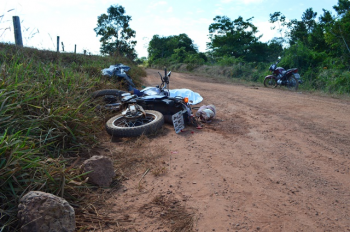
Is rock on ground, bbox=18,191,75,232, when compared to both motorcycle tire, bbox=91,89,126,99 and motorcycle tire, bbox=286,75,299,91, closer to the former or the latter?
motorcycle tire, bbox=91,89,126,99

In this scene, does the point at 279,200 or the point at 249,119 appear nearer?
the point at 279,200

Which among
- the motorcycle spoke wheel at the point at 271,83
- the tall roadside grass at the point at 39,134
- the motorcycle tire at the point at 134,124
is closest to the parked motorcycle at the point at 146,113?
the motorcycle tire at the point at 134,124

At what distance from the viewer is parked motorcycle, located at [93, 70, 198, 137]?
5059 millimetres

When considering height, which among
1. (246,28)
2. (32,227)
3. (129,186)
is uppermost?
(246,28)

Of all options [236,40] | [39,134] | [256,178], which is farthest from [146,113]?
[236,40]

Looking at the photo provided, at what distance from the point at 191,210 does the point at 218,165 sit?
1.18 metres

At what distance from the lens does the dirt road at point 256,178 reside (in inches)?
103

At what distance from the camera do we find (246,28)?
30.0 m

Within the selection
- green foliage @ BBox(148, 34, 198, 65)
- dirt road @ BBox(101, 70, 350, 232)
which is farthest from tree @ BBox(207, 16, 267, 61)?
dirt road @ BBox(101, 70, 350, 232)

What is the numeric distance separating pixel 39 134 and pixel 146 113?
2461mm

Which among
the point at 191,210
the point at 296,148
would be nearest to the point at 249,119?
the point at 296,148

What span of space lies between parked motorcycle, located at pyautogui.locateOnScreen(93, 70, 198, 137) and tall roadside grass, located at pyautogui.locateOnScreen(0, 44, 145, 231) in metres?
0.43

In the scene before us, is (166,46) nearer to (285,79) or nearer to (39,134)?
(285,79)

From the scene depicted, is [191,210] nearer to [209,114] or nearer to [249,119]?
[209,114]
